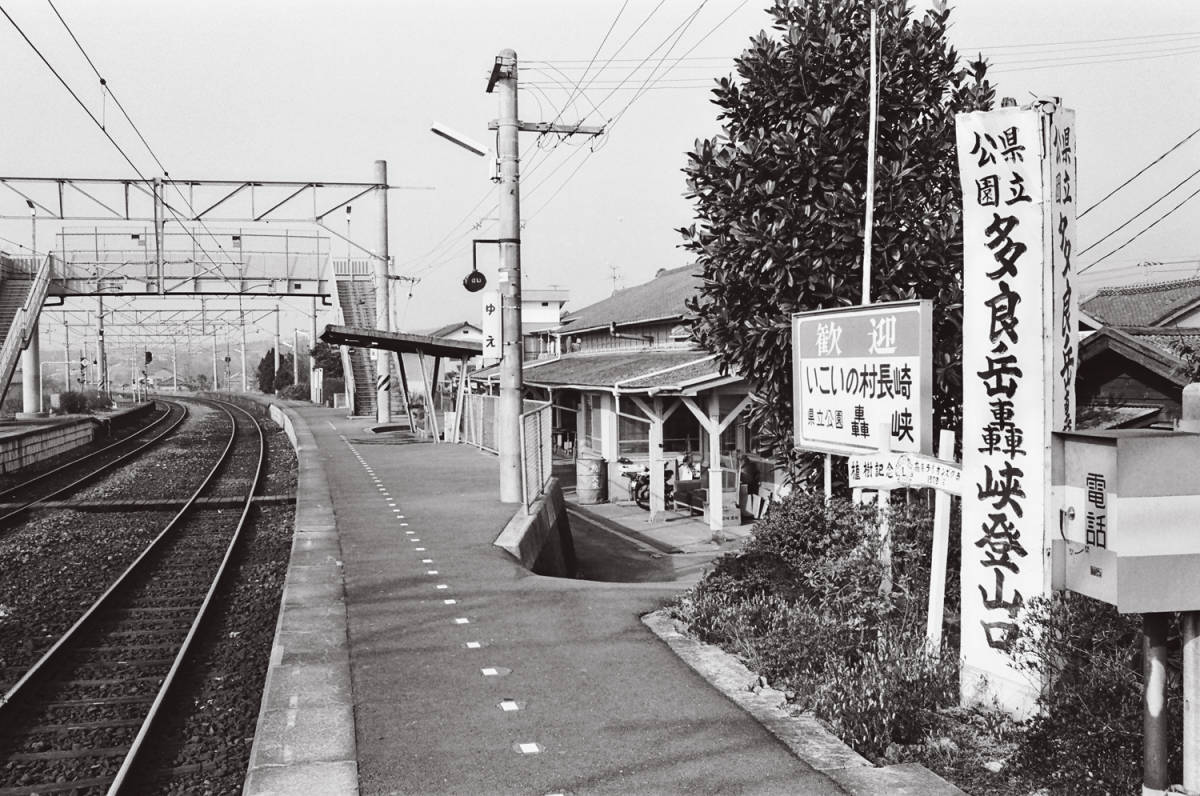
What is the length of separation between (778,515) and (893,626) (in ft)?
6.62

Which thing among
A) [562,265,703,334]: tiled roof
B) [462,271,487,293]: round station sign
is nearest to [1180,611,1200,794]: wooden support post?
[462,271,487,293]: round station sign

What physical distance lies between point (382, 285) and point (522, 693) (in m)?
27.2

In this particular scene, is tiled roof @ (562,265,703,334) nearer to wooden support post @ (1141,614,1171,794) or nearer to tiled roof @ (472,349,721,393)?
tiled roof @ (472,349,721,393)

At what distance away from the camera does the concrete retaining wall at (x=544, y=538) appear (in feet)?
38.5

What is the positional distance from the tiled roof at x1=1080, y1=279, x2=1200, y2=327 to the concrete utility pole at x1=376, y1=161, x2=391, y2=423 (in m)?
19.3

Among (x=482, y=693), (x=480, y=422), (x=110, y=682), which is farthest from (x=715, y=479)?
(x=480, y=422)

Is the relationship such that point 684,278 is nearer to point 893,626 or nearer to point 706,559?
point 706,559

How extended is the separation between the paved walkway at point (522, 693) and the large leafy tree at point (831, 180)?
2.80 m

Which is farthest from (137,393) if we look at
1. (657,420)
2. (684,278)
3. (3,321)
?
(657,420)

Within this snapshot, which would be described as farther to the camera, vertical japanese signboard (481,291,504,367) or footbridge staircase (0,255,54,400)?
vertical japanese signboard (481,291,504,367)

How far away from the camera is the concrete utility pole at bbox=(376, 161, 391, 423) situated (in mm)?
31375

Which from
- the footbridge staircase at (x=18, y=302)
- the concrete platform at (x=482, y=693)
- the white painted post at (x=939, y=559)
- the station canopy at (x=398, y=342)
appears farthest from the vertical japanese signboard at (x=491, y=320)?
the white painted post at (x=939, y=559)

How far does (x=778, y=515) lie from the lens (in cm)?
870

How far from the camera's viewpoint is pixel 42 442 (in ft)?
84.9
